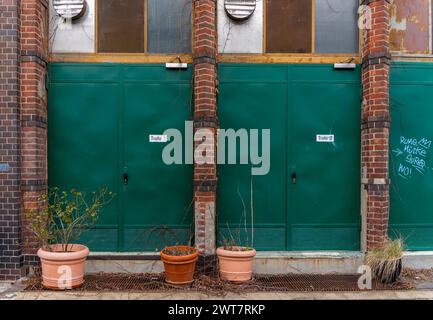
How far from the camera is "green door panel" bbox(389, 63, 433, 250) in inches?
273

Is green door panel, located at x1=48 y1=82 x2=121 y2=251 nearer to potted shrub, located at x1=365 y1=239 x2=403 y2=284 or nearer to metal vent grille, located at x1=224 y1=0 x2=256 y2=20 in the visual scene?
metal vent grille, located at x1=224 y1=0 x2=256 y2=20

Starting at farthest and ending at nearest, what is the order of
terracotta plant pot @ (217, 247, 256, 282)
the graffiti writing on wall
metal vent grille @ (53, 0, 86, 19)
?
the graffiti writing on wall < metal vent grille @ (53, 0, 86, 19) < terracotta plant pot @ (217, 247, 256, 282)

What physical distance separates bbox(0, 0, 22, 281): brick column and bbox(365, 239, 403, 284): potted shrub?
17.7 ft

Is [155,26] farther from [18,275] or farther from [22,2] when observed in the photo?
[18,275]

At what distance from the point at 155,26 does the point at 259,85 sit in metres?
2.02

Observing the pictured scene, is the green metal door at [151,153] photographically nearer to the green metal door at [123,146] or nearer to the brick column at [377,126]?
the green metal door at [123,146]

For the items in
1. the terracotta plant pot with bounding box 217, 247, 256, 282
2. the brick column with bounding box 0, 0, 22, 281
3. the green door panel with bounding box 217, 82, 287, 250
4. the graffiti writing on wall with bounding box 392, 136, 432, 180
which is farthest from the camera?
the graffiti writing on wall with bounding box 392, 136, 432, 180

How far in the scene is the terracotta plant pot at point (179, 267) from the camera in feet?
19.2

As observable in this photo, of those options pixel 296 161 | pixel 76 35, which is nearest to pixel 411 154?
pixel 296 161

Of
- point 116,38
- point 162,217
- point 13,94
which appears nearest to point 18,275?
point 162,217

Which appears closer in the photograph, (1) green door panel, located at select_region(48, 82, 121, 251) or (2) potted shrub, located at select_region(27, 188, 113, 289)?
(2) potted shrub, located at select_region(27, 188, 113, 289)

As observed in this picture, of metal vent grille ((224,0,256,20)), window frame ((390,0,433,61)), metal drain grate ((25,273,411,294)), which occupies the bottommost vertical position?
metal drain grate ((25,273,411,294))

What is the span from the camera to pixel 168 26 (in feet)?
22.6

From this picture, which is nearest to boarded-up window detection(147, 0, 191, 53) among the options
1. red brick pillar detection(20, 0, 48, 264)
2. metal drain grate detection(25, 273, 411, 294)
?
red brick pillar detection(20, 0, 48, 264)
